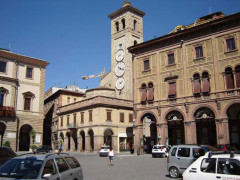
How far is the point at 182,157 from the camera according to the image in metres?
14.3

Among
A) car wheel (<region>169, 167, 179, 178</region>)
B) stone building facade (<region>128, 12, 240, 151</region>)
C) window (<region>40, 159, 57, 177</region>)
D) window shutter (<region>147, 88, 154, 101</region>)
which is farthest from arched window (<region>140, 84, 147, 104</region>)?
window (<region>40, 159, 57, 177</region>)

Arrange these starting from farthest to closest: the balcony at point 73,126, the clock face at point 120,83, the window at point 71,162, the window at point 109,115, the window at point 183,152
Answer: the clock face at point 120,83 → the balcony at point 73,126 → the window at point 109,115 → the window at point 183,152 → the window at point 71,162

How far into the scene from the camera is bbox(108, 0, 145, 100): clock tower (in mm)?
55534

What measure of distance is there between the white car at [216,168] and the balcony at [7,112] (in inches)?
1324

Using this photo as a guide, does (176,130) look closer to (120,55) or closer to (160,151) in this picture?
(160,151)

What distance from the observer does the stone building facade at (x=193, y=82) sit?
27828mm

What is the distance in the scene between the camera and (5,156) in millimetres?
13414

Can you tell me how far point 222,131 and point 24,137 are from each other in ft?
97.3

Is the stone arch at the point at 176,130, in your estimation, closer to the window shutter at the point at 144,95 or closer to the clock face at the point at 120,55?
the window shutter at the point at 144,95

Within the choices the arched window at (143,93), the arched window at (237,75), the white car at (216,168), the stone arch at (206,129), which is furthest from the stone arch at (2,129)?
the white car at (216,168)

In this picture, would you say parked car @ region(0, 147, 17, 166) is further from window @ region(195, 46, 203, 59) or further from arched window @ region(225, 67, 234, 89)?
window @ region(195, 46, 203, 59)

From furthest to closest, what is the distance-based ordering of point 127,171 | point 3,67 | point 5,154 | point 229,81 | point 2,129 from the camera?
point 3,67, point 2,129, point 229,81, point 127,171, point 5,154

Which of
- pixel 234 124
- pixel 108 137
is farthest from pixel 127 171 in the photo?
pixel 108 137

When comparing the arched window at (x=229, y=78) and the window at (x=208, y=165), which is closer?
the window at (x=208, y=165)
